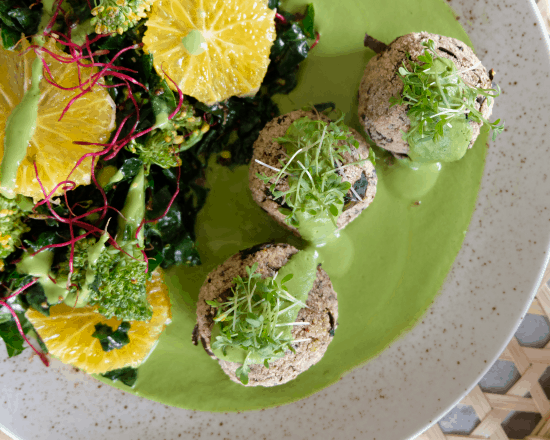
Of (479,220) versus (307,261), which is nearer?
(307,261)

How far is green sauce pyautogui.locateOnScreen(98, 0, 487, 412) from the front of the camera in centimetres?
260

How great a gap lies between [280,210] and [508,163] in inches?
66.6

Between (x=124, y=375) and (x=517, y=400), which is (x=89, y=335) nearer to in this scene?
(x=124, y=375)

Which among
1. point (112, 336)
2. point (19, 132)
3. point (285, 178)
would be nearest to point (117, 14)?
point (19, 132)

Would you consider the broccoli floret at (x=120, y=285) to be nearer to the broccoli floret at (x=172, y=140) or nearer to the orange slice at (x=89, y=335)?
the orange slice at (x=89, y=335)

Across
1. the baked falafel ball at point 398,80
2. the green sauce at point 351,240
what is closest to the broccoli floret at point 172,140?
the green sauce at point 351,240

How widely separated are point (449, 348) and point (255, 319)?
160cm

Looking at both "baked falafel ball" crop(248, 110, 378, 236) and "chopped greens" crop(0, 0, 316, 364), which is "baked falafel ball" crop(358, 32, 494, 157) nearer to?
"baked falafel ball" crop(248, 110, 378, 236)

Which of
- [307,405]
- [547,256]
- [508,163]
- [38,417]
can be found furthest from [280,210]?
[38,417]

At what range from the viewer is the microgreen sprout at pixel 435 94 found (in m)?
1.94

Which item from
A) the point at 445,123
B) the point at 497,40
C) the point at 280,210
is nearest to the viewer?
the point at 445,123

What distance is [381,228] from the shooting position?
2.65 metres

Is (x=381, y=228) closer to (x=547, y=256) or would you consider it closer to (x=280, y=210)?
(x=280, y=210)

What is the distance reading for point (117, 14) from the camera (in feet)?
6.51
